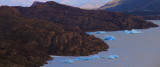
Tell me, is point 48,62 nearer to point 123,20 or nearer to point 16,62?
point 16,62

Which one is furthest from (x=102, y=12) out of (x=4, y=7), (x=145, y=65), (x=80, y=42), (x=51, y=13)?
(x=145, y=65)

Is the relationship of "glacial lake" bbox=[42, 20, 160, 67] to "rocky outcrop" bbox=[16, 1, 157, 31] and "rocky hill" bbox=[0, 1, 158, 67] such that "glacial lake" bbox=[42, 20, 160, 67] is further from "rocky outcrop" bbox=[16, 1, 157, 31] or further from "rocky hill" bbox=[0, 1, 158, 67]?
"rocky outcrop" bbox=[16, 1, 157, 31]

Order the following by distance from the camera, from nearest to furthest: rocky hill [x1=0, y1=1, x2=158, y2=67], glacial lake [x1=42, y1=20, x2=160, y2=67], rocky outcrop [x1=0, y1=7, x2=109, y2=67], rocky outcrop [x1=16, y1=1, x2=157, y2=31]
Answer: rocky hill [x1=0, y1=1, x2=158, y2=67] < rocky outcrop [x1=0, y1=7, x2=109, y2=67] < glacial lake [x1=42, y1=20, x2=160, y2=67] < rocky outcrop [x1=16, y1=1, x2=157, y2=31]

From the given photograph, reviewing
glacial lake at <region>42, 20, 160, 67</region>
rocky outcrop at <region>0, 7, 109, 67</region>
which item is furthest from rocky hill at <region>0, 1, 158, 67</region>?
glacial lake at <region>42, 20, 160, 67</region>

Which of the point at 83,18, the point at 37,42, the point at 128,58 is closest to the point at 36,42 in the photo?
the point at 37,42

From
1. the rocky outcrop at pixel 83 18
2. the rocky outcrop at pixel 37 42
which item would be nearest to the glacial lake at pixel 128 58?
the rocky outcrop at pixel 37 42

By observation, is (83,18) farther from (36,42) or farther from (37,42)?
(36,42)

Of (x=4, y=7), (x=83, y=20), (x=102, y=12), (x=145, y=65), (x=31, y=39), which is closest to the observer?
Result: (x=145, y=65)
